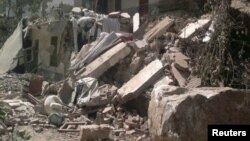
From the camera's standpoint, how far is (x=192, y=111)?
202 inches

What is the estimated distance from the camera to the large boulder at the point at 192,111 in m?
5.04

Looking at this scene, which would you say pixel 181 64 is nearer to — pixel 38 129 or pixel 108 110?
pixel 108 110

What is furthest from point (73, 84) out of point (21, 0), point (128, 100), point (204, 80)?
point (21, 0)

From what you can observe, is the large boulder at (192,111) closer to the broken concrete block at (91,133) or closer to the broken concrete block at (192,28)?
the broken concrete block at (91,133)

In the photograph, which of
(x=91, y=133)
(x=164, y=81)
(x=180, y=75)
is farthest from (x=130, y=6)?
(x=91, y=133)

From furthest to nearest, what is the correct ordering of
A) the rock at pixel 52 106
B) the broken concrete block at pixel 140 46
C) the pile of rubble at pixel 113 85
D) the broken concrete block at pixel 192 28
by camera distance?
1. the broken concrete block at pixel 140 46
2. the broken concrete block at pixel 192 28
3. the rock at pixel 52 106
4. the pile of rubble at pixel 113 85

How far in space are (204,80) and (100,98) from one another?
2812 millimetres

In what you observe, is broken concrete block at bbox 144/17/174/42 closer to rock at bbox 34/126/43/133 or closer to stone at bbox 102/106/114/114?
stone at bbox 102/106/114/114

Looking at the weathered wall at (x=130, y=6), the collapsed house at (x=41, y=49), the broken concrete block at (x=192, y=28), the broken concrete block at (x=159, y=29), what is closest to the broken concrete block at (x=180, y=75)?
the broken concrete block at (x=192, y=28)

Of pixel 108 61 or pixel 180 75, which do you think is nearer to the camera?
pixel 180 75

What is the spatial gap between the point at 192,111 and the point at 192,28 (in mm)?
6506

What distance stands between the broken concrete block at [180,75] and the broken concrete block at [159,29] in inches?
73.8

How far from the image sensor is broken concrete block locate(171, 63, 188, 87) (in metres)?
9.75

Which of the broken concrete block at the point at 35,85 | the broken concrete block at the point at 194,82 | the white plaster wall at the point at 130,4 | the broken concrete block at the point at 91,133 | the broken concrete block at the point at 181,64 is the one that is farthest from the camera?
the white plaster wall at the point at 130,4
